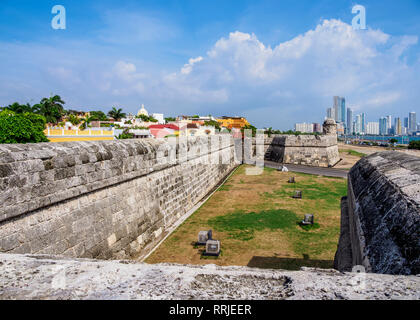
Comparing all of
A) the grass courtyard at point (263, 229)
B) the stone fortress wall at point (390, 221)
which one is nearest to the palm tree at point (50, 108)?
the grass courtyard at point (263, 229)

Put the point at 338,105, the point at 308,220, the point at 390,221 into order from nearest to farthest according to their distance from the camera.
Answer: the point at 390,221 < the point at 308,220 < the point at 338,105

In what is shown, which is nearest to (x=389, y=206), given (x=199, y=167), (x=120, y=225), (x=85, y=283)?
(x=85, y=283)

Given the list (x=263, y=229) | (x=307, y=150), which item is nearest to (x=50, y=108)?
(x=307, y=150)

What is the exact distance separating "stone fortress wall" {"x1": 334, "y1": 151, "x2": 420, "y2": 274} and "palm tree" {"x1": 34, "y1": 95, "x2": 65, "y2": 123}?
51436mm

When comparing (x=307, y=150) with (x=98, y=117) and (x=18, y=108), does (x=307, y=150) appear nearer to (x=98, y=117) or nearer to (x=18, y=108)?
(x=18, y=108)

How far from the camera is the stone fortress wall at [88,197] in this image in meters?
3.42

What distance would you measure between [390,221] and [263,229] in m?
5.96

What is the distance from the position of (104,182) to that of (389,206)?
4.35 metres

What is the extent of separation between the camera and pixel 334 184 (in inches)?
574

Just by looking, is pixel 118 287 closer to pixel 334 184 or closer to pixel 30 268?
pixel 30 268

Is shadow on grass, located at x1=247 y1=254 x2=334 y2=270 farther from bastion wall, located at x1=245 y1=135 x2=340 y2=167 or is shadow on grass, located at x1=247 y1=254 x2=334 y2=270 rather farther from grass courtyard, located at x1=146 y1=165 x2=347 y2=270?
bastion wall, located at x1=245 y1=135 x2=340 y2=167

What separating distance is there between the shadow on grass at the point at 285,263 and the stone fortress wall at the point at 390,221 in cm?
242

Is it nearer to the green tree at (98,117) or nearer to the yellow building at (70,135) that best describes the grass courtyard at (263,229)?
the yellow building at (70,135)

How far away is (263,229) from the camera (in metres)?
7.88
